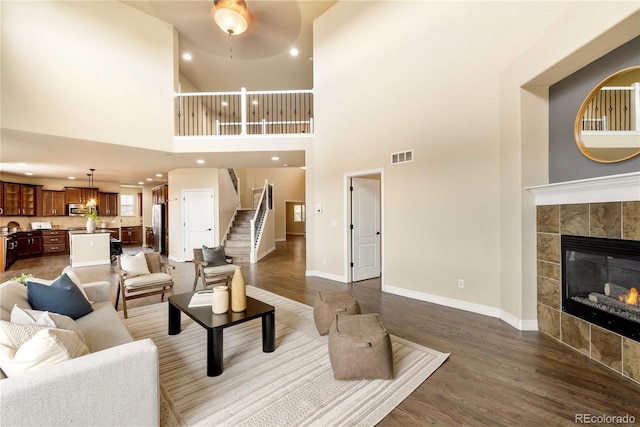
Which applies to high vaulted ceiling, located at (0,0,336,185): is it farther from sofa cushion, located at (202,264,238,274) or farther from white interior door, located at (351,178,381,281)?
sofa cushion, located at (202,264,238,274)

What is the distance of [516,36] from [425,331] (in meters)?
3.62

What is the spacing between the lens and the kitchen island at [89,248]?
735cm

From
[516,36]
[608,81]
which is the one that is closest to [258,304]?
[608,81]

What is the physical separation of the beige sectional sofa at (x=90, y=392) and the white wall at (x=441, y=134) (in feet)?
12.1

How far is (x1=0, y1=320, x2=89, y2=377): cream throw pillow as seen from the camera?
55.3 inches

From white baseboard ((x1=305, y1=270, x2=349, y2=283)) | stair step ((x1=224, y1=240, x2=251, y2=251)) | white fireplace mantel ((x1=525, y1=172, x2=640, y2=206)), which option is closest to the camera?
white fireplace mantel ((x1=525, y1=172, x2=640, y2=206))

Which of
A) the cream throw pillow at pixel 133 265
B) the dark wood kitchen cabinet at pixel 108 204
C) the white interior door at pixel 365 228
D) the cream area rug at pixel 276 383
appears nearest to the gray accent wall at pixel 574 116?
the cream area rug at pixel 276 383

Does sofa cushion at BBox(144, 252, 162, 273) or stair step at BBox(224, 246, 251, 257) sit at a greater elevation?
sofa cushion at BBox(144, 252, 162, 273)

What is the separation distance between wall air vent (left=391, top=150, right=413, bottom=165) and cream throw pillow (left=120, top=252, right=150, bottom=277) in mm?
4110

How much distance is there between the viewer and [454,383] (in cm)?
222

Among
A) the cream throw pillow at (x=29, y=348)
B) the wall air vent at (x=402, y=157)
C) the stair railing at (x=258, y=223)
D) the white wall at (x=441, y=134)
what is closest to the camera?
the cream throw pillow at (x=29, y=348)

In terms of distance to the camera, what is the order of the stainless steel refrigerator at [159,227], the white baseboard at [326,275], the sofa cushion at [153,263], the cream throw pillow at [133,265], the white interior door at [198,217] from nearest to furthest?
the cream throw pillow at [133,265]
the sofa cushion at [153,263]
the white baseboard at [326,275]
the white interior door at [198,217]
the stainless steel refrigerator at [159,227]

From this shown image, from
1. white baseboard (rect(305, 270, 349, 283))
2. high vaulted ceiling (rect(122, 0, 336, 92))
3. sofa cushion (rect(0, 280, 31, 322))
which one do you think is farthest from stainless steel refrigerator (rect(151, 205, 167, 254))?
sofa cushion (rect(0, 280, 31, 322))

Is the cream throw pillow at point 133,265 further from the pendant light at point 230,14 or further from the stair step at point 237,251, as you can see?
the pendant light at point 230,14
